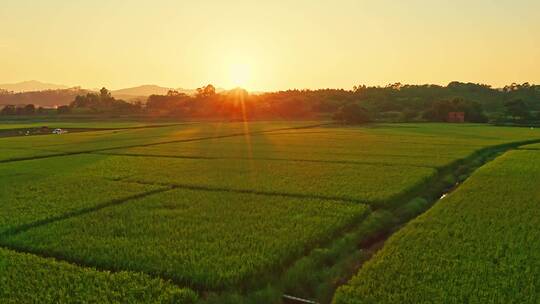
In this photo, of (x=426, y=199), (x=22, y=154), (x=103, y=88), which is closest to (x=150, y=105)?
(x=103, y=88)

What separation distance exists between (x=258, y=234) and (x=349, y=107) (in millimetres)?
64134

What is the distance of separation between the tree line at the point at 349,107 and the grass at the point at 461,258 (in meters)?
60.2

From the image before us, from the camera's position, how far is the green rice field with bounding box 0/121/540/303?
7492 mm

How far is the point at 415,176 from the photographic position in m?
18.3

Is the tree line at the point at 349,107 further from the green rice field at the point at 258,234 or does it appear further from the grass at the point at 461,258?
the grass at the point at 461,258

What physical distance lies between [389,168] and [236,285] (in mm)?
14731

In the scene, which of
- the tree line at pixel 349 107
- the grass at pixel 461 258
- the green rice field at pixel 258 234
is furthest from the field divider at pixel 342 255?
the tree line at pixel 349 107

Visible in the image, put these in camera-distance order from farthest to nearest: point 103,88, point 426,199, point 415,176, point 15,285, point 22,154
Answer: point 103,88 < point 22,154 < point 415,176 < point 426,199 < point 15,285

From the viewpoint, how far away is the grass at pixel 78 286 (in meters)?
7.01

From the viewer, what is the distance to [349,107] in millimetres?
72438

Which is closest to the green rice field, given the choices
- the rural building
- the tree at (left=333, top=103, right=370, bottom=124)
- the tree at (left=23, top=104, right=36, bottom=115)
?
the tree at (left=333, top=103, right=370, bottom=124)

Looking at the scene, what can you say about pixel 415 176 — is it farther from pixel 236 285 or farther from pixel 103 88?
pixel 103 88

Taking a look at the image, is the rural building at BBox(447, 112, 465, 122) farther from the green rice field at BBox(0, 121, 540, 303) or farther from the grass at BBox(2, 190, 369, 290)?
the grass at BBox(2, 190, 369, 290)

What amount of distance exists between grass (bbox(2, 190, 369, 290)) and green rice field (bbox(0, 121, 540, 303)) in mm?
38
